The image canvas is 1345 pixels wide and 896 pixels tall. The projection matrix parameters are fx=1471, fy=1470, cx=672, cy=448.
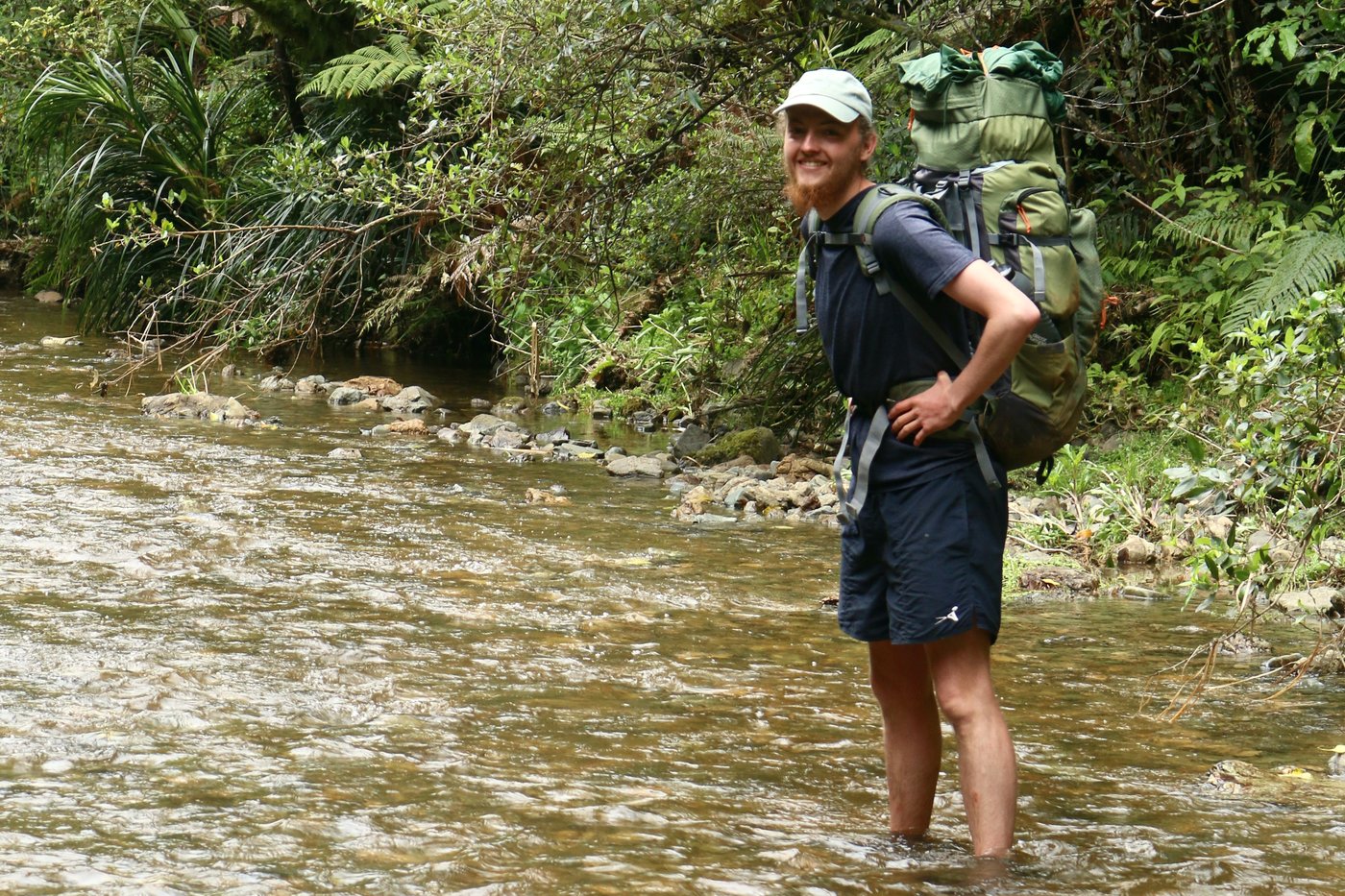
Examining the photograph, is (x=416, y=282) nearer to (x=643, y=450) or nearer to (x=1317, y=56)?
(x=643, y=450)

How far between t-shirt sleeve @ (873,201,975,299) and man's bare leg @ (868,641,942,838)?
35.3 inches

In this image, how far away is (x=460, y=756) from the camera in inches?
159

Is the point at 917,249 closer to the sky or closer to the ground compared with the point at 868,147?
closer to the ground

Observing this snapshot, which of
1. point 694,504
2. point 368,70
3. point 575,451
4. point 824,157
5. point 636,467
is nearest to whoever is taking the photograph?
point 824,157

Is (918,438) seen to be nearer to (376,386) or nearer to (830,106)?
(830,106)

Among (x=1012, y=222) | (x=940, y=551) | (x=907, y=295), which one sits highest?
(x=1012, y=222)

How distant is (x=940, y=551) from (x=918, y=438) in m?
0.25

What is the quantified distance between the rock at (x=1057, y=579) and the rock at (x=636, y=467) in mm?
3551

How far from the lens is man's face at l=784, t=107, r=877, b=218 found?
10.9ft

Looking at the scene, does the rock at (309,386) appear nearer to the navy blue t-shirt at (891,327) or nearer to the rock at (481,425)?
the rock at (481,425)

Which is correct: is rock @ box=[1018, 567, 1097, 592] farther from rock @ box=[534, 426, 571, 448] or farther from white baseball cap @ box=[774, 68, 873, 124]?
rock @ box=[534, 426, 571, 448]

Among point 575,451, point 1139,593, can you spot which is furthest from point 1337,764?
point 575,451

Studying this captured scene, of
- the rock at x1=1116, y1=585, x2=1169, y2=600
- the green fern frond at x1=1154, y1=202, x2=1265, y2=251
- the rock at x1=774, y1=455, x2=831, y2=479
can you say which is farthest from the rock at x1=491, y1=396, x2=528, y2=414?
the rock at x1=1116, y1=585, x2=1169, y2=600

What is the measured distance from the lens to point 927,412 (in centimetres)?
321
